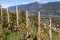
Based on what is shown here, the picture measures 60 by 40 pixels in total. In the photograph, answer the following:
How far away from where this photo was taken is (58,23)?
26688mm

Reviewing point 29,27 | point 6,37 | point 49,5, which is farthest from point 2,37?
point 49,5

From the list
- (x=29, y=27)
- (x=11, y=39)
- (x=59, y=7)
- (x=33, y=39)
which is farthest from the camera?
(x=59, y=7)

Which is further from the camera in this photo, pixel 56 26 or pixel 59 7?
pixel 59 7

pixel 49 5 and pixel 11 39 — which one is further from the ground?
pixel 49 5

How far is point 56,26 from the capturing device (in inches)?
1037

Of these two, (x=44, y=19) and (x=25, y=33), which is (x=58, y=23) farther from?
(x=25, y=33)

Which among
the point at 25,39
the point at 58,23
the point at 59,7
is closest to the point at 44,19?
the point at 58,23

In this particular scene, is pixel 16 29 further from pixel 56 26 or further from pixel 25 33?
pixel 56 26

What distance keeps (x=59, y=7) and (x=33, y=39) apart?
62.4 ft

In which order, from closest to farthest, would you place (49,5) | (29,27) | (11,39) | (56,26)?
(11,39), (29,27), (56,26), (49,5)

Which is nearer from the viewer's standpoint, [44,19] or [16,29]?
[16,29]

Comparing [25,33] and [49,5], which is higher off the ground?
[49,5]

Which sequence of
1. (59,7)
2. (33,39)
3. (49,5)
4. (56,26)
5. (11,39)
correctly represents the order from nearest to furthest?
(11,39) < (33,39) < (56,26) < (59,7) < (49,5)

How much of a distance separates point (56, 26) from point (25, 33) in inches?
385
